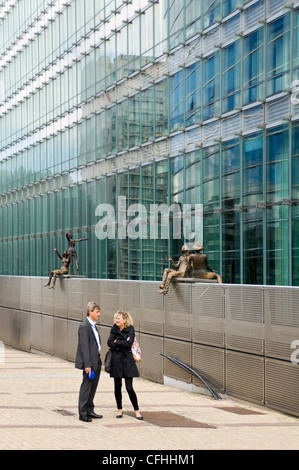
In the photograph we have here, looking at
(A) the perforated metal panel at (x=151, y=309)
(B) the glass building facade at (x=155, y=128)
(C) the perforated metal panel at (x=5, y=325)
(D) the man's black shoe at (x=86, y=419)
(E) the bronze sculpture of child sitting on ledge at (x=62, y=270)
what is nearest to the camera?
(D) the man's black shoe at (x=86, y=419)

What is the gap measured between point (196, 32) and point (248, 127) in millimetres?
4903

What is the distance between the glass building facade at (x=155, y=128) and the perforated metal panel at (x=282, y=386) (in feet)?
22.2

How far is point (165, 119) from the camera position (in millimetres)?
29391

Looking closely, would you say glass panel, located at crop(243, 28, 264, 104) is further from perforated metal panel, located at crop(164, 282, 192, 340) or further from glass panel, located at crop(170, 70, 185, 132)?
perforated metal panel, located at crop(164, 282, 192, 340)

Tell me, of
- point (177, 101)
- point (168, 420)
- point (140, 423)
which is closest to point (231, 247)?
point (177, 101)

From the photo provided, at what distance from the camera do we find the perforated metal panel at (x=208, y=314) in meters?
17.6

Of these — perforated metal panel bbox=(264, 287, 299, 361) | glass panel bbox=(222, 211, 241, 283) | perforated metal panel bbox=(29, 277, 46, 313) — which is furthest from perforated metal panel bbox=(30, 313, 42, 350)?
perforated metal panel bbox=(264, 287, 299, 361)

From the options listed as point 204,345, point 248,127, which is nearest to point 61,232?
point 248,127

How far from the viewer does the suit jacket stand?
1288 centimetres

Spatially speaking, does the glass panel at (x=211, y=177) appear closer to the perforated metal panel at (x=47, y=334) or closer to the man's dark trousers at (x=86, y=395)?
the perforated metal panel at (x=47, y=334)

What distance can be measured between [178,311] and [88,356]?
284 inches

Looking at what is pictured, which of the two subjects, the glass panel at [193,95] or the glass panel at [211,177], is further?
the glass panel at [193,95]

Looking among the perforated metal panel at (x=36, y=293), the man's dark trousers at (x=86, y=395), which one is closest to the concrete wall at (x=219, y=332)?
the man's dark trousers at (x=86, y=395)

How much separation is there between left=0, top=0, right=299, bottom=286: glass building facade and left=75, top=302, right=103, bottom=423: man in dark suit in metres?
9.97
